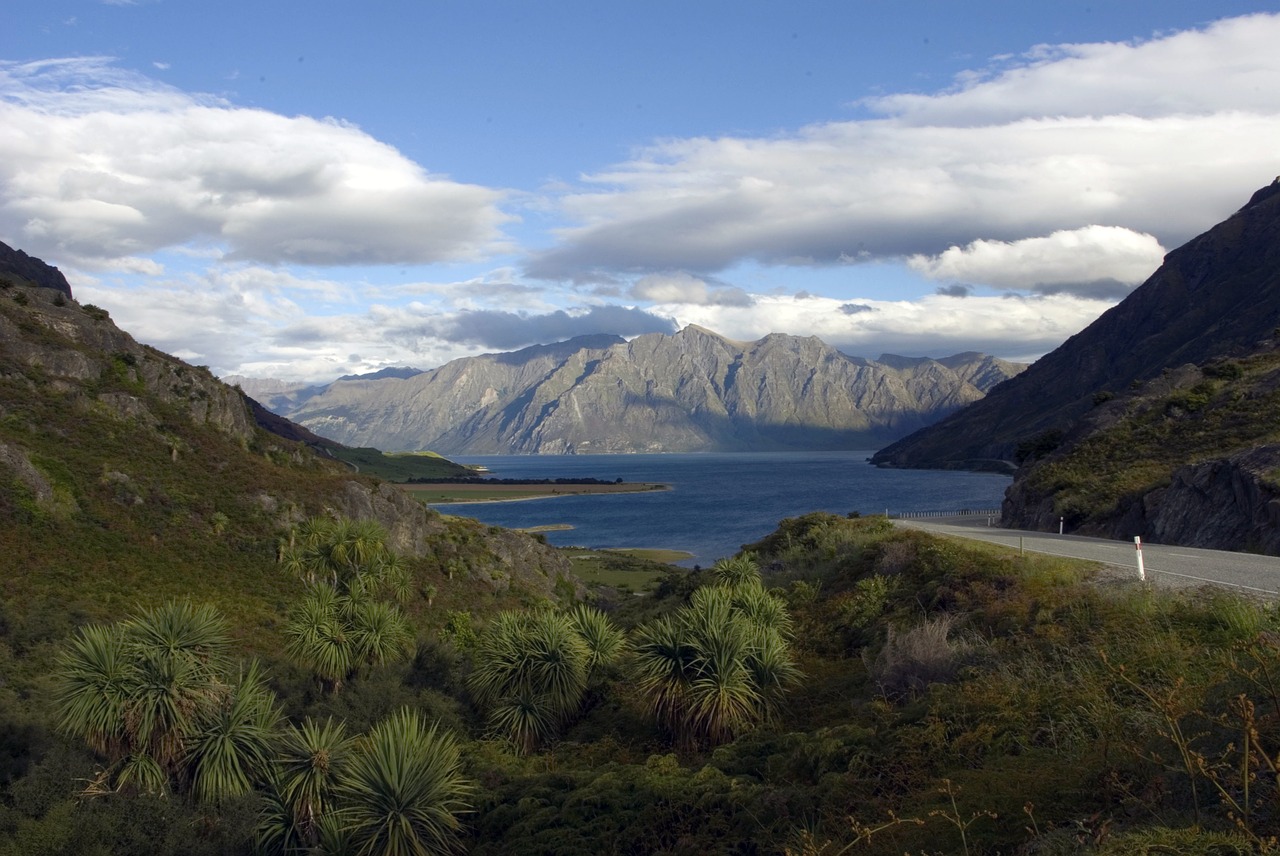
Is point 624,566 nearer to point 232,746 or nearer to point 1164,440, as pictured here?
point 1164,440

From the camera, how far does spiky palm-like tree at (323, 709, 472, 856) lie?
12.7m

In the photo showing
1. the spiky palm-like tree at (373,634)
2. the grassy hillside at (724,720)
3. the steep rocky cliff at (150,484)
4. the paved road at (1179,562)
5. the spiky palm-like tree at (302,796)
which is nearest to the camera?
the grassy hillside at (724,720)

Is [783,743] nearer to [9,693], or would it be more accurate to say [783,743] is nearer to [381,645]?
A: [381,645]

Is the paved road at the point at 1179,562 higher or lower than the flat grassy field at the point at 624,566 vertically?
higher

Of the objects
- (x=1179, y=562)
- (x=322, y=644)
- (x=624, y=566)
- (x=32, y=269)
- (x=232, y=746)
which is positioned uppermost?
(x=32, y=269)

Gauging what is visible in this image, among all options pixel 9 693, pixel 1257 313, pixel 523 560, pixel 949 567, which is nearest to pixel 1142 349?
pixel 1257 313

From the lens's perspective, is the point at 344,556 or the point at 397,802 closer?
the point at 397,802

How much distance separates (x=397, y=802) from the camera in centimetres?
1283

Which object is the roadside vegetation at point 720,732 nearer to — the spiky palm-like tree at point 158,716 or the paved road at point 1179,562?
the spiky palm-like tree at point 158,716

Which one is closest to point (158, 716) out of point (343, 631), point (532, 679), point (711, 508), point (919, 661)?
point (532, 679)

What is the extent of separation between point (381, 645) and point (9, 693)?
8506 mm

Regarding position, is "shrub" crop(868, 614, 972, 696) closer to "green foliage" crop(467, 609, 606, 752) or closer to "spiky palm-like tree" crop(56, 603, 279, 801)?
"green foliage" crop(467, 609, 606, 752)

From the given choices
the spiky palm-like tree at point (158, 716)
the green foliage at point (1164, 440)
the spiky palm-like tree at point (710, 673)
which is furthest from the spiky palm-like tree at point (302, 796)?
the green foliage at point (1164, 440)

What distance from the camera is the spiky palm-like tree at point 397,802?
41.6 feet
